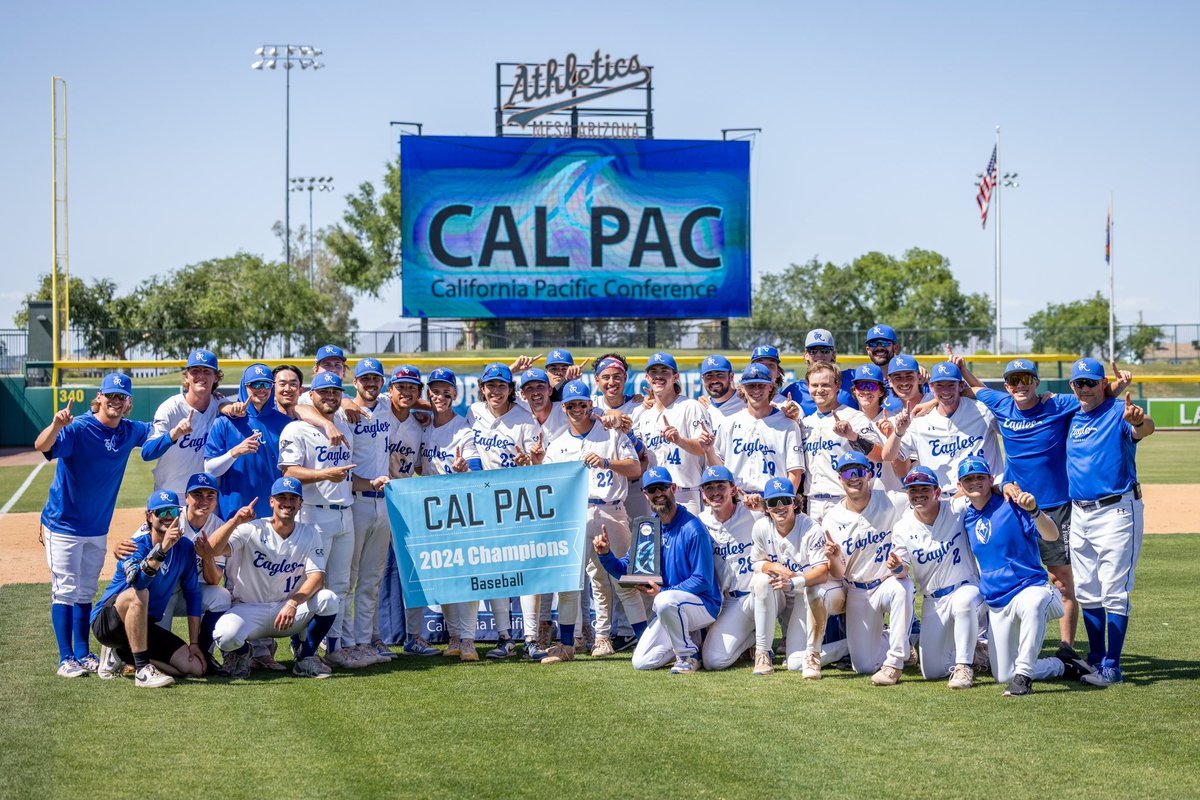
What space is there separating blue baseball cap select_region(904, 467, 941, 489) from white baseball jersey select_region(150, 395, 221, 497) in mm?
4648

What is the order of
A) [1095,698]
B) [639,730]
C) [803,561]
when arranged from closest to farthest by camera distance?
1. [639,730]
2. [1095,698]
3. [803,561]

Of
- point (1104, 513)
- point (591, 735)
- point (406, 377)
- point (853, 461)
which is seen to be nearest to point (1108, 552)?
point (1104, 513)

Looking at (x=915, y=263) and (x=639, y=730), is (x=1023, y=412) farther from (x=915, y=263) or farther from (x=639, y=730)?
(x=915, y=263)

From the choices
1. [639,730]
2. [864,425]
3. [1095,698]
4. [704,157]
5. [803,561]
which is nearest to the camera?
[639,730]

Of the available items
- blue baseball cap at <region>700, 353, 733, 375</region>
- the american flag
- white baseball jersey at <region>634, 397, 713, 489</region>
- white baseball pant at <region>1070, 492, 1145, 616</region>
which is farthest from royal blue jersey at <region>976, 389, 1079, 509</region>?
the american flag

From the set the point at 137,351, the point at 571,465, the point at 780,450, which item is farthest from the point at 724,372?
the point at 137,351

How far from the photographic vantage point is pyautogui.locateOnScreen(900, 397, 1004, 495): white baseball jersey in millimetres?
8156

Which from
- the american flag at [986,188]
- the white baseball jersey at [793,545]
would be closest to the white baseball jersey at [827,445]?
the white baseball jersey at [793,545]

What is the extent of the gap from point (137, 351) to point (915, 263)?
5198cm

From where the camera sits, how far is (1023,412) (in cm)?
795

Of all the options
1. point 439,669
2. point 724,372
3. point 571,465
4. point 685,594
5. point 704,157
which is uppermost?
point 704,157

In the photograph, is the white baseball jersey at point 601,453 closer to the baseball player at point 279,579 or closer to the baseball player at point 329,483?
the baseball player at point 329,483

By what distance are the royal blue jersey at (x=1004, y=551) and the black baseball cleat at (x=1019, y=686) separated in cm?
45

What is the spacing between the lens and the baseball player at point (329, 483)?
787 centimetres
